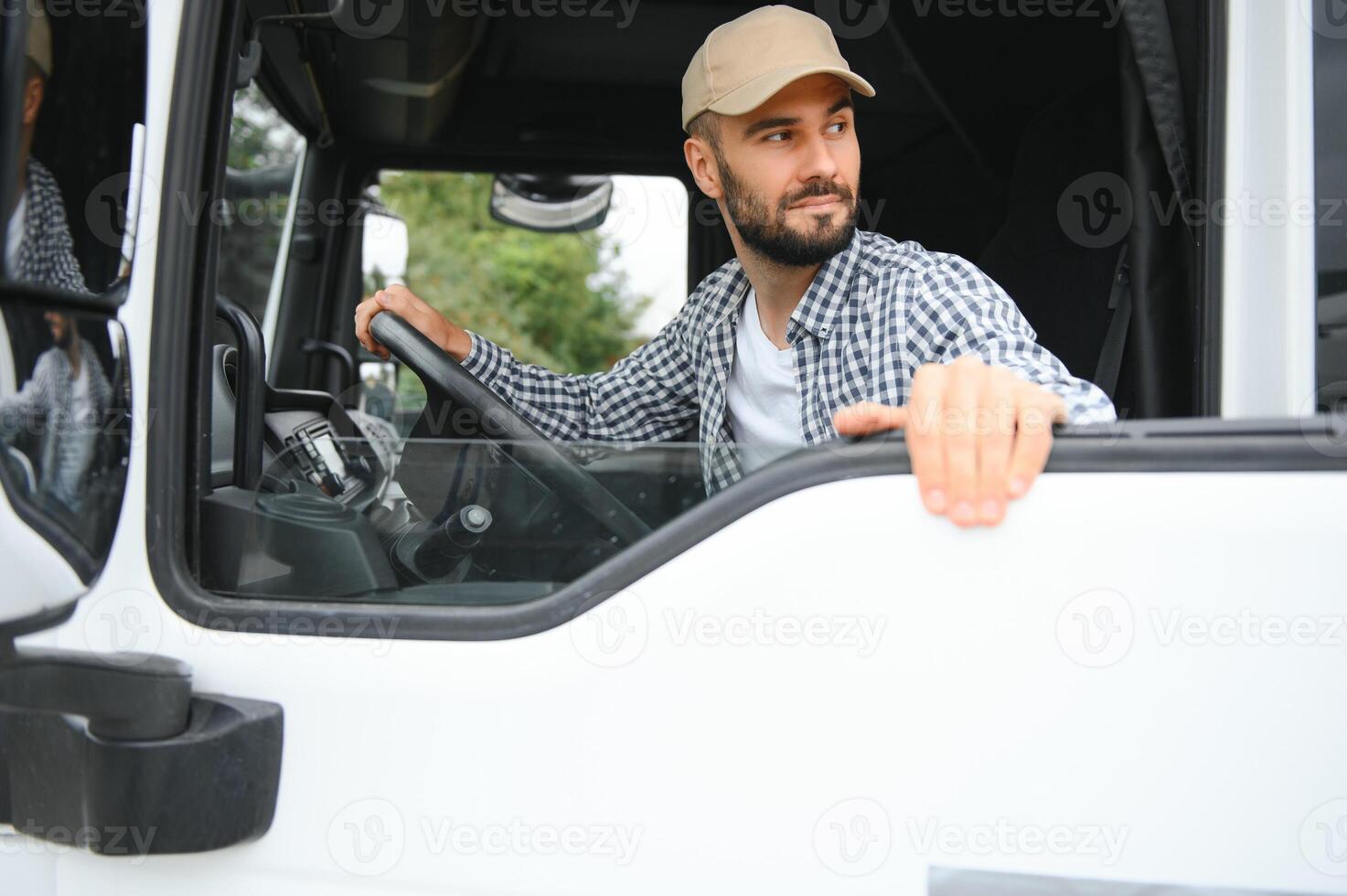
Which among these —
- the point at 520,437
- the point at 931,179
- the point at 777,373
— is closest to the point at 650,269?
the point at 931,179

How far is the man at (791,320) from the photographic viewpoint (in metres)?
1.17

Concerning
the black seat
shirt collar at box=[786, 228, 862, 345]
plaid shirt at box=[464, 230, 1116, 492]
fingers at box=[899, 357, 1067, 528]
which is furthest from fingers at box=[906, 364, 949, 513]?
the black seat

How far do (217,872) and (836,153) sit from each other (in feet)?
3.86

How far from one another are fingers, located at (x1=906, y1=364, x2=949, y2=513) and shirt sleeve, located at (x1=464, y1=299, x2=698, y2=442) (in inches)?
35.6

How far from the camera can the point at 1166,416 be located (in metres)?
1.32

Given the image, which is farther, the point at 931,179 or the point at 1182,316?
the point at 931,179

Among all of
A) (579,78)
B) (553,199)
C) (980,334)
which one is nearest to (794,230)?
(980,334)

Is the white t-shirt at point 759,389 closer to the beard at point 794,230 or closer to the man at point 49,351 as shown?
the beard at point 794,230

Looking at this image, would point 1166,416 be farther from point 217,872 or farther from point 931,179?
point 931,179

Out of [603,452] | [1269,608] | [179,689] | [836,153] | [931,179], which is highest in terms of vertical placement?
[931,179]

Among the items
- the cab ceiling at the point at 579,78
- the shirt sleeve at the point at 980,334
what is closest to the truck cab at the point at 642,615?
the shirt sleeve at the point at 980,334

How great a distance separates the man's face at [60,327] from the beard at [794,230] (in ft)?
3.00

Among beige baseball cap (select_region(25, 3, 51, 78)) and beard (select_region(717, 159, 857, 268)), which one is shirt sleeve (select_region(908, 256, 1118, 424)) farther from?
beige baseball cap (select_region(25, 3, 51, 78))

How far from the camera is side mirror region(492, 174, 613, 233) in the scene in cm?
288
